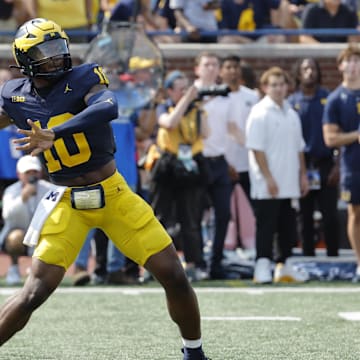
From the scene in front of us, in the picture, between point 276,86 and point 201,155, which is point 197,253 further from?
point 276,86

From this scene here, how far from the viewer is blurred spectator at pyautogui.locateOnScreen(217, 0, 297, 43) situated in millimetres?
13953

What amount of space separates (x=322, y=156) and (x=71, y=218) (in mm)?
5617

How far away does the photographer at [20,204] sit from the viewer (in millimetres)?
10453

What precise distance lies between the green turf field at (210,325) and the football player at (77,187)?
732mm

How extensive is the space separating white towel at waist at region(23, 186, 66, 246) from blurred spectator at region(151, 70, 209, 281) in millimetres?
4233

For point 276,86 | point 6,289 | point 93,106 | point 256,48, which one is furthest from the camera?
point 256,48

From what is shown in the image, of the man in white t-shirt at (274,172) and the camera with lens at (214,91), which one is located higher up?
the camera with lens at (214,91)

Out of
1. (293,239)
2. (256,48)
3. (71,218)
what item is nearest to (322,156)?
(293,239)

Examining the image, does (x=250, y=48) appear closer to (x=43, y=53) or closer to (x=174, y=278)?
(x=43, y=53)

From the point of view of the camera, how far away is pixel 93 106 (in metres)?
5.66

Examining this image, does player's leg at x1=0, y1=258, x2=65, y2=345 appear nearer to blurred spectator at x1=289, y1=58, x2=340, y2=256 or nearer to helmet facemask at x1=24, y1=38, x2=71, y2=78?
helmet facemask at x1=24, y1=38, x2=71, y2=78

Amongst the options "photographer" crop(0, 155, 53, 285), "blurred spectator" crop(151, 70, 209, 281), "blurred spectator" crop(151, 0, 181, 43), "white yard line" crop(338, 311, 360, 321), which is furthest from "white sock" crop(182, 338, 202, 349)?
"blurred spectator" crop(151, 0, 181, 43)

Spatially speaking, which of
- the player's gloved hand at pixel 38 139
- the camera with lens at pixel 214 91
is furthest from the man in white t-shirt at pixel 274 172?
the player's gloved hand at pixel 38 139

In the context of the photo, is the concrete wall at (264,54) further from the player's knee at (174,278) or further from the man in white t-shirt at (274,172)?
the player's knee at (174,278)
